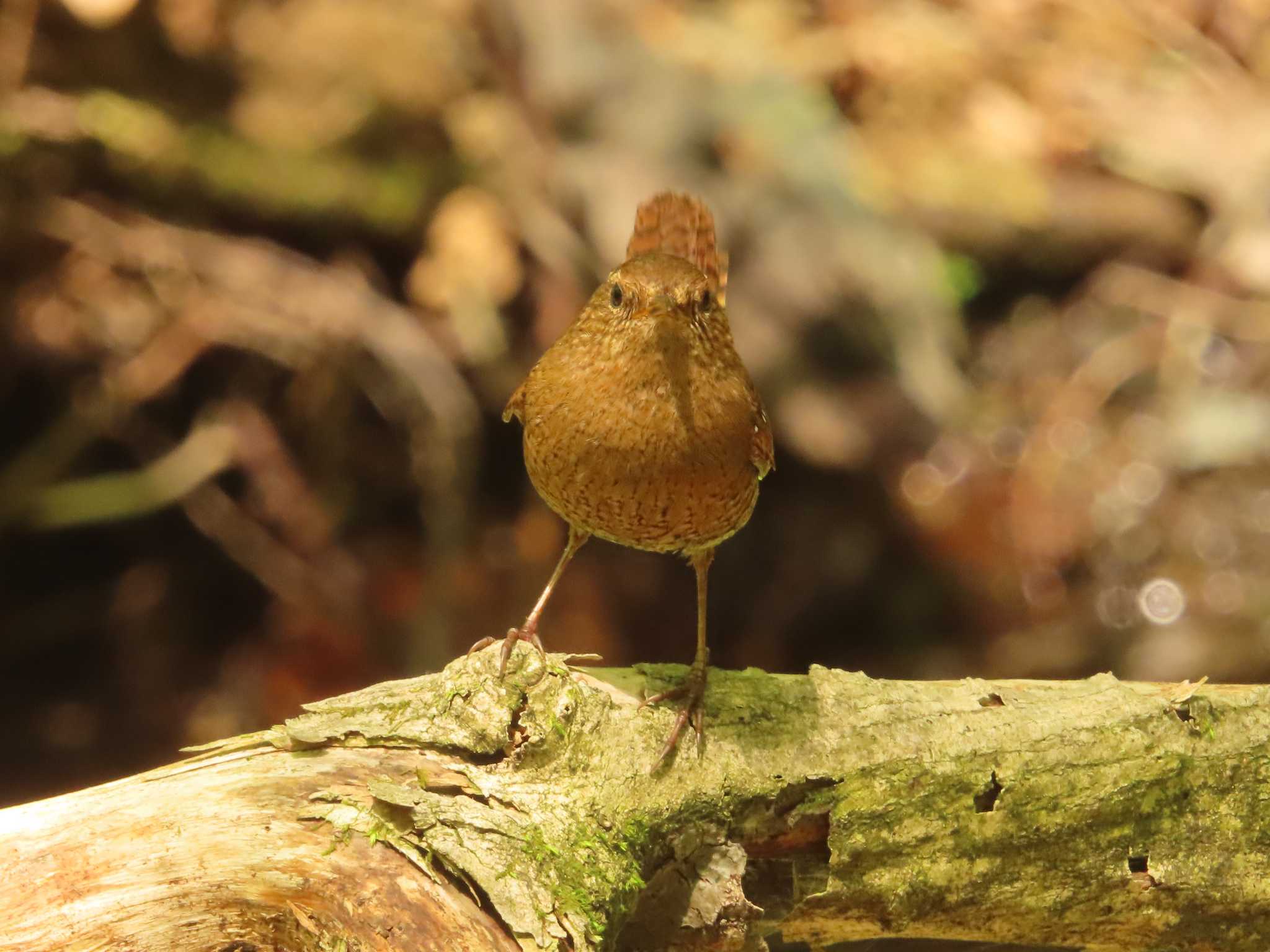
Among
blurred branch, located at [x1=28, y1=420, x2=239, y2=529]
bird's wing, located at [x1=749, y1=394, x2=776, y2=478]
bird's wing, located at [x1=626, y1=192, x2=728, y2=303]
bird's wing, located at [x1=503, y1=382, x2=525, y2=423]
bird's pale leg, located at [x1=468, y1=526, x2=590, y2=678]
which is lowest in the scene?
bird's pale leg, located at [x1=468, y1=526, x2=590, y2=678]

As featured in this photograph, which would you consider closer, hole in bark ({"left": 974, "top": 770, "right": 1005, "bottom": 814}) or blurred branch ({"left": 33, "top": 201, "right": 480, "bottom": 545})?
hole in bark ({"left": 974, "top": 770, "right": 1005, "bottom": 814})

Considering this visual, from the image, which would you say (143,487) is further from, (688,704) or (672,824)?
(672,824)

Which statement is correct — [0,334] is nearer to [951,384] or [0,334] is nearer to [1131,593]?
[951,384]

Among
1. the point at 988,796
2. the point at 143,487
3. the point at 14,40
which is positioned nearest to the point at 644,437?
the point at 988,796

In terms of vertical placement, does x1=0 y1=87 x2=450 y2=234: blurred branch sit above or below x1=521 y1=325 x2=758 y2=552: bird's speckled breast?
above

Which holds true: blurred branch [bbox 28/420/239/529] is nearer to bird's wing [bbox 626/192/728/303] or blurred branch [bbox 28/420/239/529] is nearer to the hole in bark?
bird's wing [bbox 626/192/728/303]

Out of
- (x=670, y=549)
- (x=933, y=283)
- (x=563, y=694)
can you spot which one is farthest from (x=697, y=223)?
(x=933, y=283)

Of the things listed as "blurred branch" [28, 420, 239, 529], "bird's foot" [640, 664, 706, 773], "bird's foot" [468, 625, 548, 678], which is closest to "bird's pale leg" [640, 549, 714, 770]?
"bird's foot" [640, 664, 706, 773]
